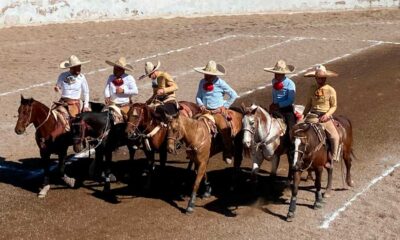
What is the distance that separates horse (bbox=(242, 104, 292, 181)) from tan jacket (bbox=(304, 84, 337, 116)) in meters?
0.73

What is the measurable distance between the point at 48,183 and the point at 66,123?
4.09 feet

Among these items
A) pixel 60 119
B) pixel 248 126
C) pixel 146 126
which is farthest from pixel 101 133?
pixel 248 126

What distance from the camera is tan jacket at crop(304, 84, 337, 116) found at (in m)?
12.6

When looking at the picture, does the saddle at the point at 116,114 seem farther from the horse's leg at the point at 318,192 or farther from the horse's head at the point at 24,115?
the horse's leg at the point at 318,192

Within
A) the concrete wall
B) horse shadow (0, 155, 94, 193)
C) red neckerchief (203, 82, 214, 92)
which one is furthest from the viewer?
the concrete wall

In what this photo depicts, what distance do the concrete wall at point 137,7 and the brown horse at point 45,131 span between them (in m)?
16.2

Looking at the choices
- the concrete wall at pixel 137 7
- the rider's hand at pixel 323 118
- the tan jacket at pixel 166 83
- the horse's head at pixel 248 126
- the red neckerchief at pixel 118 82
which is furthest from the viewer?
the concrete wall at pixel 137 7

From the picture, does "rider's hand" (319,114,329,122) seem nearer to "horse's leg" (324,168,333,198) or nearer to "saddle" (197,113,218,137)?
"horse's leg" (324,168,333,198)

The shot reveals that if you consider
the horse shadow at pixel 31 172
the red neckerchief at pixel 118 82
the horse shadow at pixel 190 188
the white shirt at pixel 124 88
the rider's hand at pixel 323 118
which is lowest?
the horse shadow at pixel 190 188

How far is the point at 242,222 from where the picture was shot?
11.9 m

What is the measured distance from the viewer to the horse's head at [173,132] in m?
11.6

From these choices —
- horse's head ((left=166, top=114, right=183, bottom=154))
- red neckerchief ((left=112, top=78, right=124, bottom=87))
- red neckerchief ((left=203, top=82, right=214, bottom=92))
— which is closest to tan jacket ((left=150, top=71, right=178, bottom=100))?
red neckerchief ((left=112, top=78, right=124, bottom=87))

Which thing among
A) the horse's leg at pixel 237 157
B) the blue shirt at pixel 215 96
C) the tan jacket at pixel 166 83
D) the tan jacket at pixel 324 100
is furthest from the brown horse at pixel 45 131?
the tan jacket at pixel 324 100

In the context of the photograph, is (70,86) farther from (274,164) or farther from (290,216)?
(290,216)
